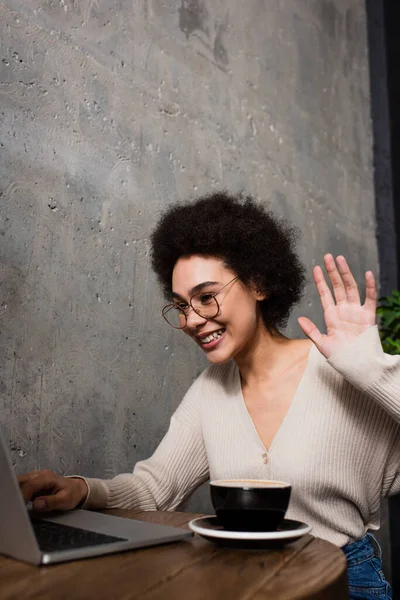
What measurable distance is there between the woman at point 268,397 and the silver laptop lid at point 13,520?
0.41 meters

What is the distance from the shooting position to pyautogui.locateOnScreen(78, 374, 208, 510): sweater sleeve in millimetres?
1585

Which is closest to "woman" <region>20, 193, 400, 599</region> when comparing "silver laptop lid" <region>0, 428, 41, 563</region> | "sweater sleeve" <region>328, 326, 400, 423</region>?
"sweater sleeve" <region>328, 326, 400, 423</region>

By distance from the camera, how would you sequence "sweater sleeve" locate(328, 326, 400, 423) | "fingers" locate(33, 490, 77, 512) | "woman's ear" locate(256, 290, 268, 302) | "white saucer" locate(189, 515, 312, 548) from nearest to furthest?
"white saucer" locate(189, 515, 312, 548) → "fingers" locate(33, 490, 77, 512) → "sweater sleeve" locate(328, 326, 400, 423) → "woman's ear" locate(256, 290, 268, 302)

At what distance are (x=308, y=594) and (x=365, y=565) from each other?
85 cm

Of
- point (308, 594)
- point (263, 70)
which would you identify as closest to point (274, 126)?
point (263, 70)

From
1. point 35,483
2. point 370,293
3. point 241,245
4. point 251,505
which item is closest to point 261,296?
point 241,245

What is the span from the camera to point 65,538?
96 centimetres

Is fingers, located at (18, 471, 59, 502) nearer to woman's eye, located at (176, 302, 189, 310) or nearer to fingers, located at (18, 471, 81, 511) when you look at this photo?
fingers, located at (18, 471, 81, 511)

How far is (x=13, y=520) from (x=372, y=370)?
83cm

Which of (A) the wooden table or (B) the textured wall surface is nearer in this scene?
(A) the wooden table

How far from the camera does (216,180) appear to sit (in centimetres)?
277

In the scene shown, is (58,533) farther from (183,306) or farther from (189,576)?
(183,306)

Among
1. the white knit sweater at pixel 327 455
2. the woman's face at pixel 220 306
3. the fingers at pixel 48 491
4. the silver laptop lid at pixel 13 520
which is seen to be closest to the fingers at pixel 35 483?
the fingers at pixel 48 491

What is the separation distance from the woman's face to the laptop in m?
0.62
